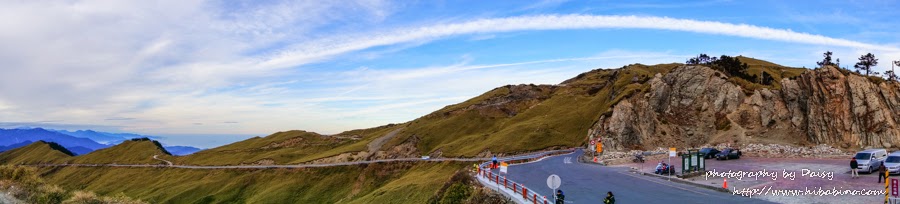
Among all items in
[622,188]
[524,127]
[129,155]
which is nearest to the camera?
[622,188]

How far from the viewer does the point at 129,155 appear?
7101 inches

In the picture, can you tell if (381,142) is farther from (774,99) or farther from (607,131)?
(774,99)

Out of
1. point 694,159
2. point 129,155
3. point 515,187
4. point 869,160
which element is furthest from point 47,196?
point 869,160

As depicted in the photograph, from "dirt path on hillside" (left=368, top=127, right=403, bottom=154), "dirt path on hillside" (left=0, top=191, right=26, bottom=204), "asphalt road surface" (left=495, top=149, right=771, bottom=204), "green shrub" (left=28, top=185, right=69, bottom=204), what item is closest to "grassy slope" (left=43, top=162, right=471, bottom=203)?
"green shrub" (left=28, top=185, right=69, bottom=204)

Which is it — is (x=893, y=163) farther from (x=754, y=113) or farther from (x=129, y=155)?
(x=129, y=155)

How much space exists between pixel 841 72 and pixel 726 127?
14.6 m

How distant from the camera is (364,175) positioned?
306 feet

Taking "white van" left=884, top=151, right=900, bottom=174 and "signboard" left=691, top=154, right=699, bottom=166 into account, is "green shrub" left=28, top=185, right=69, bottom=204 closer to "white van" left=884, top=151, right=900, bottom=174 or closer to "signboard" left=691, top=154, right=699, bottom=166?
"signboard" left=691, top=154, right=699, bottom=166

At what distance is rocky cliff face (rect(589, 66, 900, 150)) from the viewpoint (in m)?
62.8

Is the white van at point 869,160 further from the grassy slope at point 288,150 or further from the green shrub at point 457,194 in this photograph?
the grassy slope at point 288,150

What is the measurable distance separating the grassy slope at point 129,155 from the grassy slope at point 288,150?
14.3m

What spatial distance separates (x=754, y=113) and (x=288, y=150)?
115 m

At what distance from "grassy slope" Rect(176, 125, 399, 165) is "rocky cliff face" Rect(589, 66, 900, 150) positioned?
68.4 metres

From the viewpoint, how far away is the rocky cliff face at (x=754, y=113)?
6275 centimetres
